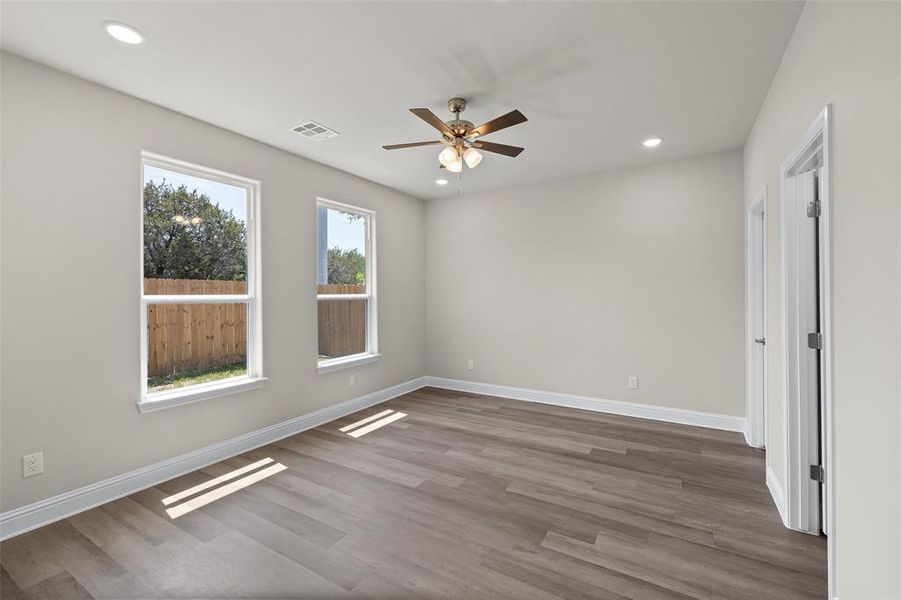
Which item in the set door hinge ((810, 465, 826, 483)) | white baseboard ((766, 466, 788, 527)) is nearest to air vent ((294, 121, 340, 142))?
door hinge ((810, 465, 826, 483))

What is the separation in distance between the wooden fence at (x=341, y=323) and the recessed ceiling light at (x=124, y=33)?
8.14ft

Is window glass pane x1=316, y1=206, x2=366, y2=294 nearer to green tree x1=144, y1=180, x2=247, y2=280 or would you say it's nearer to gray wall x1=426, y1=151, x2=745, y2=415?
green tree x1=144, y1=180, x2=247, y2=280

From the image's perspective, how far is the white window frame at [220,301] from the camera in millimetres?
2914

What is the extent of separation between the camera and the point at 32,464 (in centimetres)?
238

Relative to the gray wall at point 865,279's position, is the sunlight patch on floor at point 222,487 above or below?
below

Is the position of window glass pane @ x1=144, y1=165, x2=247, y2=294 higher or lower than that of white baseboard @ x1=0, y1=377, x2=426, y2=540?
higher

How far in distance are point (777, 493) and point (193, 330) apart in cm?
434

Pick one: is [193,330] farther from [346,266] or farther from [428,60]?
[428,60]

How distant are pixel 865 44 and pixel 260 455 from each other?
4241 millimetres

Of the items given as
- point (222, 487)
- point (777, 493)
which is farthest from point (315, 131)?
point (777, 493)

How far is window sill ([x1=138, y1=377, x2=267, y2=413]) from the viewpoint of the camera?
2.91 m

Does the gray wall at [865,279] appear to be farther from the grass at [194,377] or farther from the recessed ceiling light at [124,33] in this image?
the grass at [194,377]

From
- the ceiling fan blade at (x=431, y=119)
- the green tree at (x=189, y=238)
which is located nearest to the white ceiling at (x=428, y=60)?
the ceiling fan blade at (x=431, y=119)

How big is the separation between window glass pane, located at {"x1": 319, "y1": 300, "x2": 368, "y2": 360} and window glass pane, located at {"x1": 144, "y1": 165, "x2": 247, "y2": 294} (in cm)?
102
